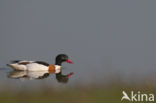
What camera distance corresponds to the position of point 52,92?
43.2 feet

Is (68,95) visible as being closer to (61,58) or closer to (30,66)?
(30,66)

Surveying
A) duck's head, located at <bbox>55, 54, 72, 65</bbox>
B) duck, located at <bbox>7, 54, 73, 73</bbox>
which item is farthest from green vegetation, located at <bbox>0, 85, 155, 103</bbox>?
duck's head, located at <bbox>55, 54, 72, 65</bbox>

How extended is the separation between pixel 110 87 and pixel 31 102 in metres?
2.64

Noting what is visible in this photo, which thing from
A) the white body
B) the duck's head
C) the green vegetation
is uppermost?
the duck's head

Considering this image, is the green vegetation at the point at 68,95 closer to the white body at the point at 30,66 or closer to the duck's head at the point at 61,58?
the white body at the point at 30,66

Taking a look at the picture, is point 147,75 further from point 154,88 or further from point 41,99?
point 41,99

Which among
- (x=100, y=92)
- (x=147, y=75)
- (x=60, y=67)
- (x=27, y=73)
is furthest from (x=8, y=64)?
(x=100, y=92)

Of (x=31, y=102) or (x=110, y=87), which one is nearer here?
(x=31, y=102)

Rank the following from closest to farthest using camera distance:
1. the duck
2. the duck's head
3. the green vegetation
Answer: the green vegetation < the duck < the duck's head

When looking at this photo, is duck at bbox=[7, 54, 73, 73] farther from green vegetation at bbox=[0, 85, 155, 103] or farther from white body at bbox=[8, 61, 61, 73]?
green vegetation at bbox=[0, 85, 155, 103]

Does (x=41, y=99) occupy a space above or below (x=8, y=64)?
below

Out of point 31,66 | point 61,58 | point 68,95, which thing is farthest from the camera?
point 61,58

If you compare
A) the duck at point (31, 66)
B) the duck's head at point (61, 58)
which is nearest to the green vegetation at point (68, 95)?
the duck at point (31, 66)

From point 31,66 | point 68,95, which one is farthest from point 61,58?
point 68,95
